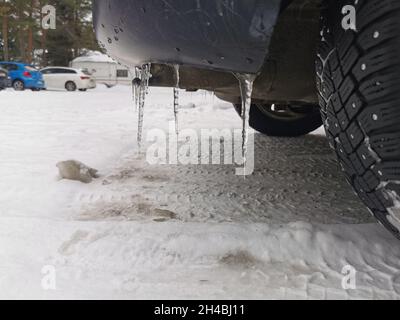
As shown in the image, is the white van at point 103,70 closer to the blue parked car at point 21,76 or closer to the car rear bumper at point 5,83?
the blue parked car at point 21,76

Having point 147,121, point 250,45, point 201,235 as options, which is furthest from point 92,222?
point 147,121

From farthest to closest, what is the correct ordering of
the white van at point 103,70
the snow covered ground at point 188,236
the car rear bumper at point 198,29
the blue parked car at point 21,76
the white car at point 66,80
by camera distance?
the white van at point 103,70
the white car at point 66,80
the blue parked car at point 21,76
the snow covered ground at point 188,236
the car rear bumper at point 198,29

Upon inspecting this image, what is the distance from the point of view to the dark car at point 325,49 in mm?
991

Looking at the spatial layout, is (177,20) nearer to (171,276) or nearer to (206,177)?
(171,276)

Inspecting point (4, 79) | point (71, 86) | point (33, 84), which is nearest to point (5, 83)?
point (4, 79)

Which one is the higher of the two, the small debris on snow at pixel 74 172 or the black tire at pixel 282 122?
the black tire at pixel 282 122

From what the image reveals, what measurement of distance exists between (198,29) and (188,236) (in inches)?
33.1

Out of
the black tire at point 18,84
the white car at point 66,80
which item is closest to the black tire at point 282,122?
the black tire at point 18,84

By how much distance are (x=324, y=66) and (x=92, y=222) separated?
3.85 feet

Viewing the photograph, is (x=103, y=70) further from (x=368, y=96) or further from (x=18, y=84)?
(x=368, y=96)

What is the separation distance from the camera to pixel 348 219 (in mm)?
1849

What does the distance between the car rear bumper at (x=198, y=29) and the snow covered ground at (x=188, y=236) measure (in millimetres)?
705

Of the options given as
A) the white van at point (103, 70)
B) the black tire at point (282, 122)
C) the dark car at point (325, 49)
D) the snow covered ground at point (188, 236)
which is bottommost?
the snow covered ground at point (188, 236)

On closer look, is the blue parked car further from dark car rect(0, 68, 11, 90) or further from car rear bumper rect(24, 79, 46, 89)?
dark car rect(0, 68, 11, 90)
